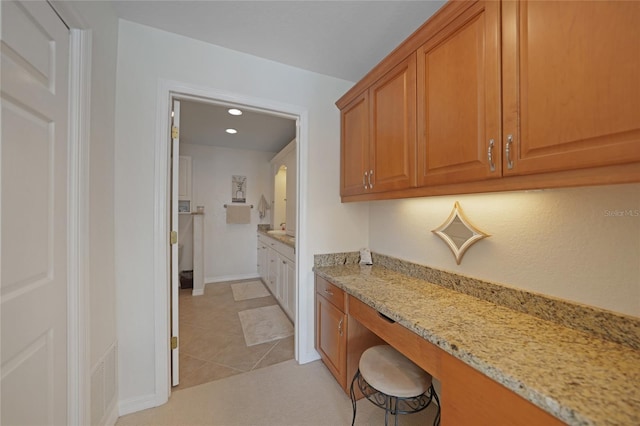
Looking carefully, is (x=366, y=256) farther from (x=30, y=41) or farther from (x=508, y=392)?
(x=30, y=41)

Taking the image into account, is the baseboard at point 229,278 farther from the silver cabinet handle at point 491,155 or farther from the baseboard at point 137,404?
the silver cabinet handle at point 491,155

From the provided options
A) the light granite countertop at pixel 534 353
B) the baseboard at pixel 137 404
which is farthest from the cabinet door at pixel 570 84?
the baseboard at pixel 137 404

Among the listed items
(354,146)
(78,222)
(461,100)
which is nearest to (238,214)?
(354,146)

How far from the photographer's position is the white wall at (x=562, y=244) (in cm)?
84

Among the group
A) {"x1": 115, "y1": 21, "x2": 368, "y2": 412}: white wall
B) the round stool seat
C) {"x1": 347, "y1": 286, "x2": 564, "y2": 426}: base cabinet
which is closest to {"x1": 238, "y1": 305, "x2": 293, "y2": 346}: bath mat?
{"x1": 115, "y1": 21, "x2": 368, "y2": 412}: white wall

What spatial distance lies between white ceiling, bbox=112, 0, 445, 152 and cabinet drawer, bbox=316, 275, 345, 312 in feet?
5.70

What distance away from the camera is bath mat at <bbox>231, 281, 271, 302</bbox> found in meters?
3.60

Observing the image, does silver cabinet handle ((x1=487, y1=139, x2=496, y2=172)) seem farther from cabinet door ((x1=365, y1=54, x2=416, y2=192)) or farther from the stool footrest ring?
the stool footrest ring

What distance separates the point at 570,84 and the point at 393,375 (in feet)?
4.33

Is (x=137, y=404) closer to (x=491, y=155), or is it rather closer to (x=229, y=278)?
(x=491, y=155)

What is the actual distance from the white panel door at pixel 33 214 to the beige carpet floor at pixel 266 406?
25.2 inches

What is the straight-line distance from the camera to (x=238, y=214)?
4.43m

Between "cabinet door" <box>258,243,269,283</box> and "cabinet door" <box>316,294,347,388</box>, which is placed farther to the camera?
"cabinet door" <box>258,243,269,283</box>

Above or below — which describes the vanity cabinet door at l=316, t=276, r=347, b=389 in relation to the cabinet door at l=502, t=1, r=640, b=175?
below
